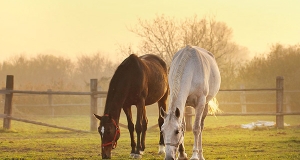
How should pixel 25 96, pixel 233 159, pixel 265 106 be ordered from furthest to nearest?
pixel 25 96
pixel 265 106
pixel 233 159

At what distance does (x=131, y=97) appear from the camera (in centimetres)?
891

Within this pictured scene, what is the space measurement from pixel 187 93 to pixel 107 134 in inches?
55.6

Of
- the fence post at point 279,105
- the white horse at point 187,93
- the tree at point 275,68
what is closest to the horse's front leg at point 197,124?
the white horse at point 187,93

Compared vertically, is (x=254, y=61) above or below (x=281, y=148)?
above

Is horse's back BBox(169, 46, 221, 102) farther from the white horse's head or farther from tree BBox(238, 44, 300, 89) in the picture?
tree BBox(238, 44, 300, 89)

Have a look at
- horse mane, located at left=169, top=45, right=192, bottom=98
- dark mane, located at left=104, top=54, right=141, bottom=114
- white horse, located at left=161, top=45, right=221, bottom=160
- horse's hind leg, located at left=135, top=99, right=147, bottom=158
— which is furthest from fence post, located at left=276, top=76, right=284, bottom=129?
horse mane, located at left=169, top=45, right=192, bottom=98

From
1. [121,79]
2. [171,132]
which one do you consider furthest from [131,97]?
[171,132]

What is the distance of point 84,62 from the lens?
53188 mm

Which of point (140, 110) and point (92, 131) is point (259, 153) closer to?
point (140, 110)

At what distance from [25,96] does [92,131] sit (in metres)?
13.2

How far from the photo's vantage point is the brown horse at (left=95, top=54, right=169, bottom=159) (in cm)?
805

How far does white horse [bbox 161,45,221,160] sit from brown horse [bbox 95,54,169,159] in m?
0.77

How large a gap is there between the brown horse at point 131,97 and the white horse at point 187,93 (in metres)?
0.77

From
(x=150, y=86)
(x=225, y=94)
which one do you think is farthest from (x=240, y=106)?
(x=150, y=86)
